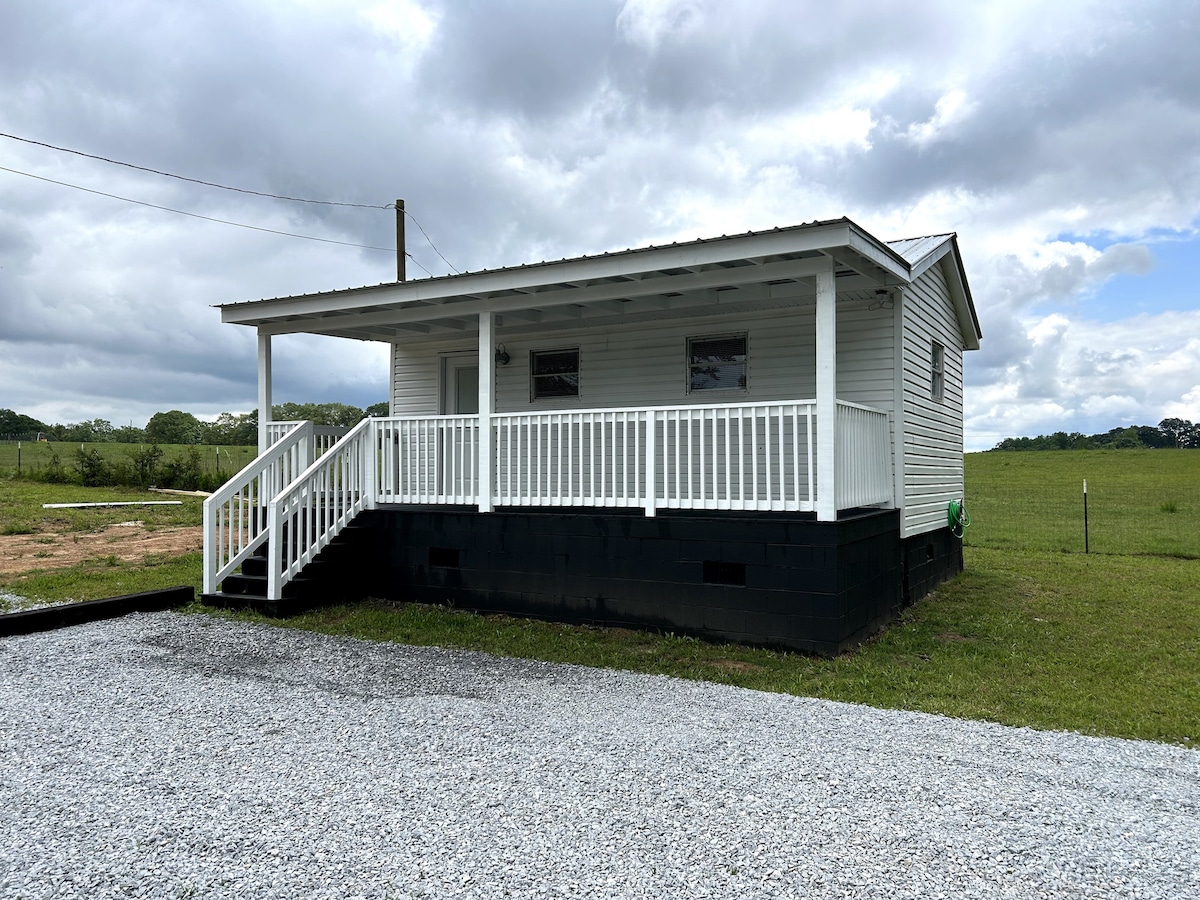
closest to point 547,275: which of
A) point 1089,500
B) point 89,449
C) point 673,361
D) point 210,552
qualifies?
point 673,361

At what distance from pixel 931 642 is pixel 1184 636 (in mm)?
2814

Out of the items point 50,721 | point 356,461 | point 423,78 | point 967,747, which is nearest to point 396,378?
point 356,461

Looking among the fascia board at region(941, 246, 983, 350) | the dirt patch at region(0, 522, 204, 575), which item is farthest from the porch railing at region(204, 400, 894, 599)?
the dirt patch at region(0, 522, 204, 575)

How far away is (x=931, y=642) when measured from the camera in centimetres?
734

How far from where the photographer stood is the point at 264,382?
31.9 ft

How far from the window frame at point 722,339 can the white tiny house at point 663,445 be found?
3cm

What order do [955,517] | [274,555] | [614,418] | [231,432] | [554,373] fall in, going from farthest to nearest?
[231,432] < [955,517] < [554,373] < [274,555] < [614,418]

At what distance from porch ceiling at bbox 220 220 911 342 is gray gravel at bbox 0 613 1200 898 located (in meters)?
3.52

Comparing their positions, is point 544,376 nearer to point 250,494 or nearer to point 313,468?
point 313,468

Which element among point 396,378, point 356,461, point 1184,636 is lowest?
point 1184,636

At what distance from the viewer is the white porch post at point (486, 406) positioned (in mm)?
8211

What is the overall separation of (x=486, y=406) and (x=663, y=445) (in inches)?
74.0

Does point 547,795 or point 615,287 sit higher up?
point 615,287

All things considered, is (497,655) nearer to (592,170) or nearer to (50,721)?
(50,721)
